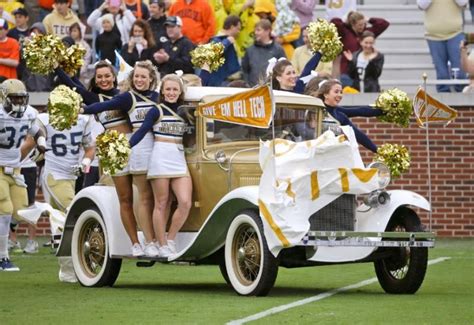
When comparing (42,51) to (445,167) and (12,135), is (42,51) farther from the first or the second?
(445,167)

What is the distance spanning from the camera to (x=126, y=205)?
576 inches

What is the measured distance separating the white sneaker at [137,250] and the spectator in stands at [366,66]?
9144 mm

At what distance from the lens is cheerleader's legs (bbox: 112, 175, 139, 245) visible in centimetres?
1462

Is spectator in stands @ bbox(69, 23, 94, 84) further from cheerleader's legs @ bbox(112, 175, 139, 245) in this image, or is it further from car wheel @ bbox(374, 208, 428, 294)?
car wheel @ bbox(374, 208, 428, 294)

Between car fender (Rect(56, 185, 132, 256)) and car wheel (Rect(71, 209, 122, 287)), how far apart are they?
4.4 inches

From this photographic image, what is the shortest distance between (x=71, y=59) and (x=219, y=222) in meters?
2.22

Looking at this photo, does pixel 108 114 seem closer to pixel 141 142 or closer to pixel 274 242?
pixel 141 142

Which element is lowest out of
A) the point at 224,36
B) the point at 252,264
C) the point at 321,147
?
the point at 252,264

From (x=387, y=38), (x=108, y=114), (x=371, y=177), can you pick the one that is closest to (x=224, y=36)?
(x=387, y=38)

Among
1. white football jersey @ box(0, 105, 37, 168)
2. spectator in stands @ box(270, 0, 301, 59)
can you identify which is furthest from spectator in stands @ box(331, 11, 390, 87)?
white football jersey @ box(0, 105, 37, 168)

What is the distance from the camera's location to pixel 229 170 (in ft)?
46.5

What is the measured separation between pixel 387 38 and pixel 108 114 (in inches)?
484

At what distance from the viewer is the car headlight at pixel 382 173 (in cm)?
1357

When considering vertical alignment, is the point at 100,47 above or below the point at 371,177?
above
